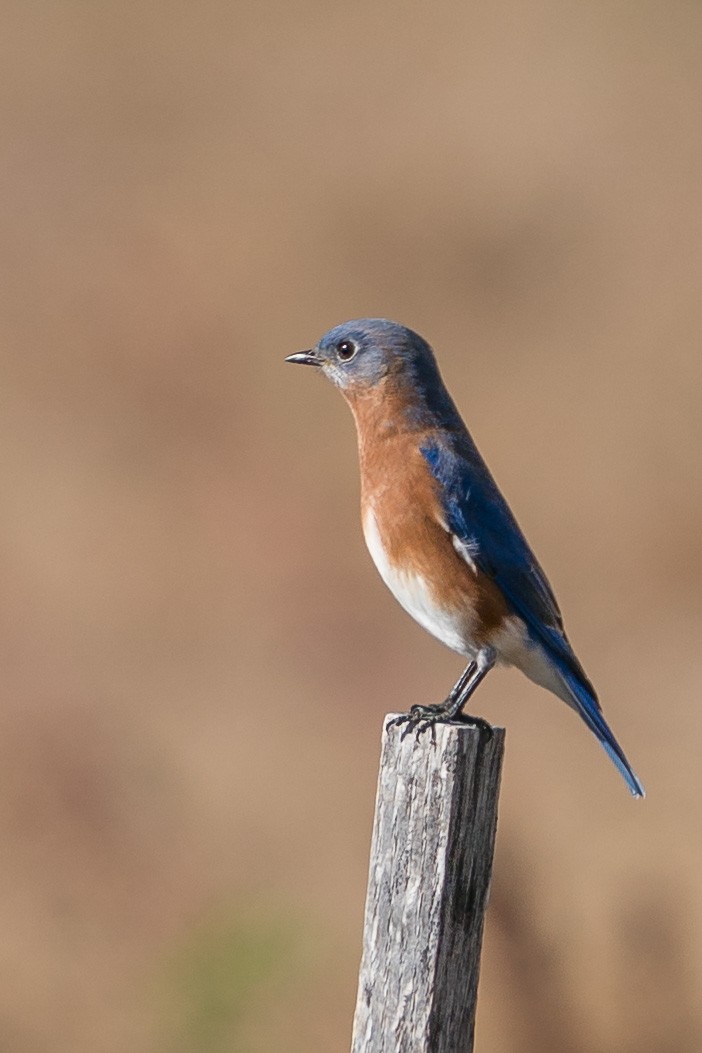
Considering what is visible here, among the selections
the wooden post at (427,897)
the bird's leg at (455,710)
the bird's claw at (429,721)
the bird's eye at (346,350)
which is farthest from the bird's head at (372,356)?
the wooden post at (427,897)

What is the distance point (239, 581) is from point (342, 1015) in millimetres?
6506

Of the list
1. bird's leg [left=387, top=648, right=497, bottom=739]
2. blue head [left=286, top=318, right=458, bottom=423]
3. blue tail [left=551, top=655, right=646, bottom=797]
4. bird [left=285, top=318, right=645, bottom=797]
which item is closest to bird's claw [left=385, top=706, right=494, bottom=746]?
bird's leg [left=387, top=648, right=497, bottom=739]

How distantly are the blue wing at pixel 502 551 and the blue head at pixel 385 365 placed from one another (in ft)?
0.72

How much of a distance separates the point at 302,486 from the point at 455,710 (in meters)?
10.7

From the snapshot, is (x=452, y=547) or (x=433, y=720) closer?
(x=433, y=720)

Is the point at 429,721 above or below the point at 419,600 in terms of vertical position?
below

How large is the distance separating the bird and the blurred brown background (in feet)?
3.21

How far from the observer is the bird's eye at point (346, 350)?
5.82 metres

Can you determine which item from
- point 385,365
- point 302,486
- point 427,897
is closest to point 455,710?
point 427,897

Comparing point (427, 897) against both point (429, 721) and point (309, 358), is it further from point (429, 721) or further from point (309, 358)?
point (309, 358)

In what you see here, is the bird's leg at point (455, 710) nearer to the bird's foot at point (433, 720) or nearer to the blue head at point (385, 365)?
the bird's foot at point (433, 720)

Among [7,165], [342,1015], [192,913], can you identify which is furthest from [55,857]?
[7,165]

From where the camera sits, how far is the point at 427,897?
382 cm

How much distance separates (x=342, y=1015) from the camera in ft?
26.3
